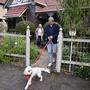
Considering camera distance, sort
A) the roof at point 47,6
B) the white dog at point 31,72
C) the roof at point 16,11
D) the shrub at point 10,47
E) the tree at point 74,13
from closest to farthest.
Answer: the white dog at point 31,72 < the shrub at point 10,47 < the tree at point 74,13 < the roof at point 47,6 < the roof at point 16,11

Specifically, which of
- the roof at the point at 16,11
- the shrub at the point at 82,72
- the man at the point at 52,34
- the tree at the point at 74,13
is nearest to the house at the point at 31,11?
the roof at the point at 16,11

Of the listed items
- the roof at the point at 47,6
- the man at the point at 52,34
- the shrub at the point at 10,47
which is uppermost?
the roof at the point at 47,6

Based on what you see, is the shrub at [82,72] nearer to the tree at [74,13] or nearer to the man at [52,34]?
the man at [52,34]

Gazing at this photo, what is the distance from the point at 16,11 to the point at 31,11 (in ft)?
5.05

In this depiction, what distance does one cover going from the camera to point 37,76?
9000 mm

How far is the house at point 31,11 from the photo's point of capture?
22.3 meters

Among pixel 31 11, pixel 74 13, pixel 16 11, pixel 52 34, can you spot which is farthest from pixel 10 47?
pixel 16 11

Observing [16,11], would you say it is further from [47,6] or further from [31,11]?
[47,6]

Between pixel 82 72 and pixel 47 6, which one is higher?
pixel 47 6

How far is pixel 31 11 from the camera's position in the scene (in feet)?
78.3

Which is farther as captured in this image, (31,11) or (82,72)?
(31,11)

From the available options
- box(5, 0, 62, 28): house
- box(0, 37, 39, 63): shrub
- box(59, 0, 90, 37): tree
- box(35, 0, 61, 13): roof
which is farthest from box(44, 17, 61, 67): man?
box(35, 0, 61, 13): roof

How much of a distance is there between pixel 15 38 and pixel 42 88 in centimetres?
354

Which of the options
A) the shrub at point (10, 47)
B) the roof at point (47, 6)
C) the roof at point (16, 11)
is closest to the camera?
the shrub at point (10, 47)
